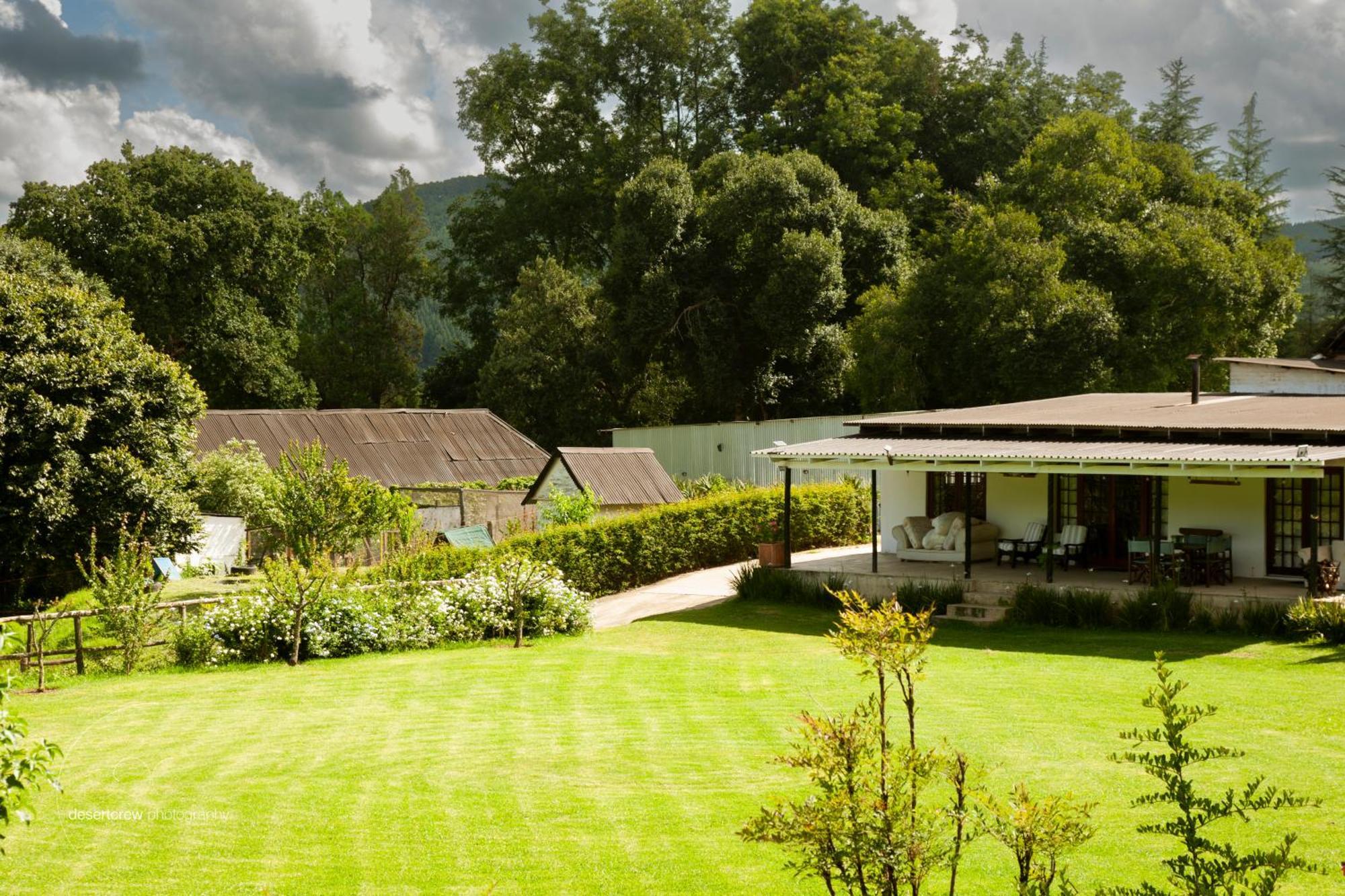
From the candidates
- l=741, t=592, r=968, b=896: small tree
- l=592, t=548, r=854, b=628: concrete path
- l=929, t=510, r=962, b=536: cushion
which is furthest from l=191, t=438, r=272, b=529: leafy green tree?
l=741, t=592, r=968, b=896: small tree

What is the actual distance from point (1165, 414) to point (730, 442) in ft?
53.8

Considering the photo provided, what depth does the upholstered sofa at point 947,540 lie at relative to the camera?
838 inches

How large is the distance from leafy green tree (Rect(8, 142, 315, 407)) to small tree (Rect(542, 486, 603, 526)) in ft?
75.6

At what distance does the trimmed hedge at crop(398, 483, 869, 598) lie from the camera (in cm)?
2042

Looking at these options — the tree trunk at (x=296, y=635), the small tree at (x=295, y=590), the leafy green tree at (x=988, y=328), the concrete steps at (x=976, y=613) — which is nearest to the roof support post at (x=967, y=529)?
the concrete steps at (x=976, y=613)

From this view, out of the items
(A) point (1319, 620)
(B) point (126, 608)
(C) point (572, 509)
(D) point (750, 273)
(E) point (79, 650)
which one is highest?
(D) point (750, 273)

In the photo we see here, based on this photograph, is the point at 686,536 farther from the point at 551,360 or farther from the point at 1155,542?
the point at 551,360

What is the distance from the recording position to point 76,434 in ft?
71.8

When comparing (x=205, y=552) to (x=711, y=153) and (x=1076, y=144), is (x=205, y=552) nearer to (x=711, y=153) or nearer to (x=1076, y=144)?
(x=1076, y=144)

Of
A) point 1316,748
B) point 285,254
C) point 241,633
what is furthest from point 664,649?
point 285,254

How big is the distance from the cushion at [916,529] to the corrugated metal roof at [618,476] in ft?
18.8

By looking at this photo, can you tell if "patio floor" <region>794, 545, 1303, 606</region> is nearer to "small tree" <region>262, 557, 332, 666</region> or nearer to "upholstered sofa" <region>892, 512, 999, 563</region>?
"upholstered sofa" <region>892, 512, 999, 563</region>

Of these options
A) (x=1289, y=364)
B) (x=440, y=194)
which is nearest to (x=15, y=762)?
(x=1289, y=364)

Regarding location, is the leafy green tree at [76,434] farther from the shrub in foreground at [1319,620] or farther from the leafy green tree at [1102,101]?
the leafy green tree at [1102,101]
